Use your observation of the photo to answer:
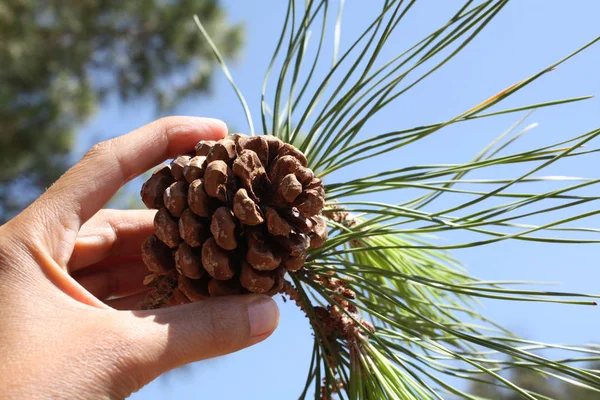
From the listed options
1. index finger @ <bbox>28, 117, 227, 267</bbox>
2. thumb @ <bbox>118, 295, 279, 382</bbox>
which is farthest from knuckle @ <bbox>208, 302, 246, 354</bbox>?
index finger @ <bbox>28, 117, 227, 267</bbox>

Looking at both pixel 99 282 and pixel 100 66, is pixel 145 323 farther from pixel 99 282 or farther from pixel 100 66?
pixel 100 66

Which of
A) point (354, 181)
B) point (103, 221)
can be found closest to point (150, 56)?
point (103, 221)

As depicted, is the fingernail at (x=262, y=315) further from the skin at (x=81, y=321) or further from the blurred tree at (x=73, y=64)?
the blurred tree at (x=73, y=64)

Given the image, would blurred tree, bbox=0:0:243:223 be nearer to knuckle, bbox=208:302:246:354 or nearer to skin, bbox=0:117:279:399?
skin, bbox=0:117:279:399

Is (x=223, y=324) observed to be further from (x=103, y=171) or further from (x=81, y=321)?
(x=103, y=171)

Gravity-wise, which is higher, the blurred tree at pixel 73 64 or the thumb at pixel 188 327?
the blurred tree at pixel 73 64

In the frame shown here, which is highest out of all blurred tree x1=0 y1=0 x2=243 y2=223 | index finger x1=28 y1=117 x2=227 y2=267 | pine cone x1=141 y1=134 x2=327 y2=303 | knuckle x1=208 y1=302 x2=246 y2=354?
blurred tree x1=0 y1=0 x2=243 y2=223

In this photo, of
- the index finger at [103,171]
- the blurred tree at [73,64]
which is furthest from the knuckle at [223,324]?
the blurred tree at [73,64]
